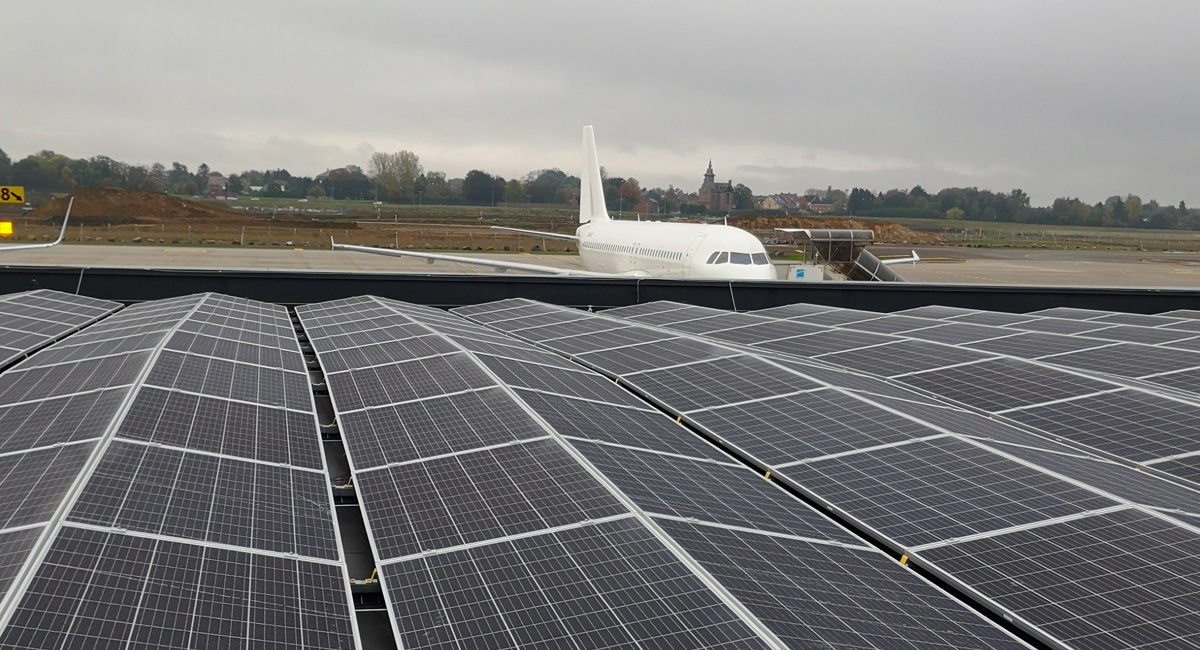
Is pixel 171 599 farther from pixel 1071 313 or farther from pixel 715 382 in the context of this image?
pixel 1071 313

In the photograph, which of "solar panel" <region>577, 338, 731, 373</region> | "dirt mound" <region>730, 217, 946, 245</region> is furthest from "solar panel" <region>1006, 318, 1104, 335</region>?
"dirt mound" <region>730, 217, 946, 245</region>

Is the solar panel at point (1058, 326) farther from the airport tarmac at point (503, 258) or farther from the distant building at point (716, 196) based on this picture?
the distant building at point (716, 196)

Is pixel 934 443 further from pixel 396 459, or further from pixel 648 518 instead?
pixel 396 459

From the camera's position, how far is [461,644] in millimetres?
5988

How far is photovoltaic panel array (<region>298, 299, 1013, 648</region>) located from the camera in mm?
6298

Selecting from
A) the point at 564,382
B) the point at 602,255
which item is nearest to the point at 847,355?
the point at 564,382

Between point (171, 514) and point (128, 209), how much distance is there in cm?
9906

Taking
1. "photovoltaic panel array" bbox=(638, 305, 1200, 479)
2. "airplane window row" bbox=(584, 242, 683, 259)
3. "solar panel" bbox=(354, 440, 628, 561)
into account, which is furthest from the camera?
"airplane window row" bbox=(584, 242, 683, 259)

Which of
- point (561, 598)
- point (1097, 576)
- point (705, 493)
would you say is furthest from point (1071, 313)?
point (561, 598)

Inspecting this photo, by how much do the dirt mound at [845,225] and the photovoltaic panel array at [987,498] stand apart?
112 meters

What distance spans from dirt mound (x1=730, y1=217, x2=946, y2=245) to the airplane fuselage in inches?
3088

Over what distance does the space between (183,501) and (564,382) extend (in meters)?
6.87

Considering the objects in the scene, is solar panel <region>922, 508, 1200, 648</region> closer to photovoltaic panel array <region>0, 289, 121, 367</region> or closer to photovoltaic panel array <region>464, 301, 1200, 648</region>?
photovoltaic panel array <region>464, 301, 1200, 648</region>

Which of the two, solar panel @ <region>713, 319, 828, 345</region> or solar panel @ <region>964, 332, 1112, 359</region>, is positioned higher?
solar panel @ <region>964, 332, 1112, 359</region>
